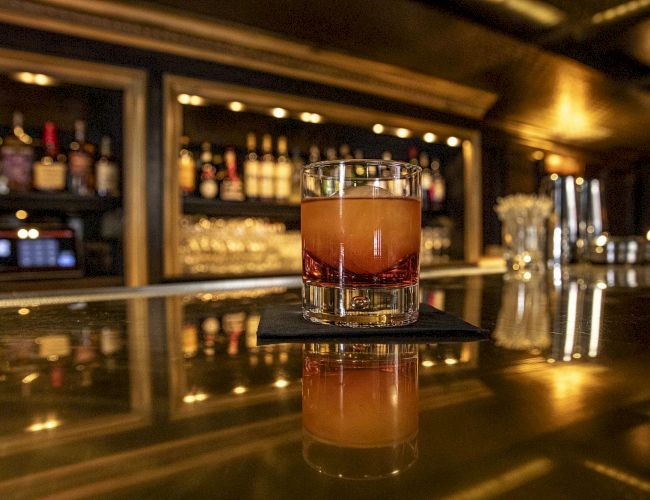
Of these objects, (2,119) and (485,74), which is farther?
(485,74)

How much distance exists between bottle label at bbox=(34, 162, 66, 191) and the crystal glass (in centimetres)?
172

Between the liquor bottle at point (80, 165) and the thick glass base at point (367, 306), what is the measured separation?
5.69ft

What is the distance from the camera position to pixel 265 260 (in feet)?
7.37

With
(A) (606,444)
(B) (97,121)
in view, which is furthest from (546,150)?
(A) (606,444)

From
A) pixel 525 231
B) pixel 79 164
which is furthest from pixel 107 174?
pixel 525 231

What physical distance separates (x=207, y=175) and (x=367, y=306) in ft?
6.45

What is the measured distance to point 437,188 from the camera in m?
2.90

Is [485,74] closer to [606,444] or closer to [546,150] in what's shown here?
[546,150]

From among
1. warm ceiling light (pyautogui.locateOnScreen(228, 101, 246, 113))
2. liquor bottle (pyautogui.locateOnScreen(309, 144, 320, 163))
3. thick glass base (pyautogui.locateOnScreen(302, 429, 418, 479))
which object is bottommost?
thick glass base (pyautogui.locateOnScreen(302, 429, 418, 479))

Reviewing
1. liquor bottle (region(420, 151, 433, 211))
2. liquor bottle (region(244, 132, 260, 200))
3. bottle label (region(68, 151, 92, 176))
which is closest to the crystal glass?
bottle label (region(68, 151, 92, 176))

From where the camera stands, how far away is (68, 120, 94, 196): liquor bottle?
192 centimetres

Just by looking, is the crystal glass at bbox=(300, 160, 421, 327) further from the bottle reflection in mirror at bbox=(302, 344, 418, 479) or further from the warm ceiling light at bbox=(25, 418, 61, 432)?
the warm ceiling light at bbox=(25, 418, 61, 432)

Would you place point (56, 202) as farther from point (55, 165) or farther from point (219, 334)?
point (219, 334)

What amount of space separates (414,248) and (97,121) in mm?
1902
